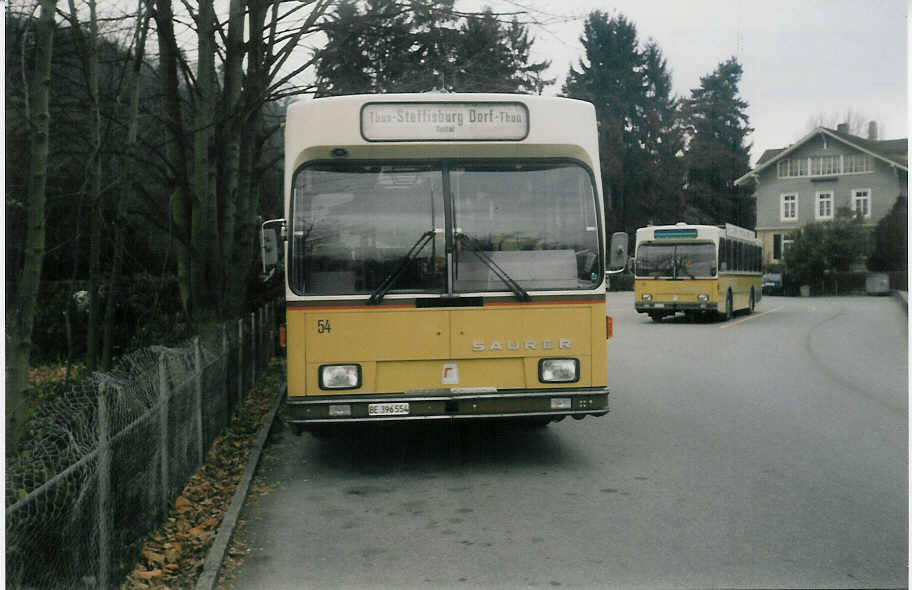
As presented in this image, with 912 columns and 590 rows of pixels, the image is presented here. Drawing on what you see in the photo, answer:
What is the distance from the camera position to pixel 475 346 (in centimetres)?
824

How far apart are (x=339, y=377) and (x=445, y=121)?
227cm

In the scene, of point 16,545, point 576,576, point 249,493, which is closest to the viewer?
point 16,545

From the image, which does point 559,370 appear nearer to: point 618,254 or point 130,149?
point 618,254

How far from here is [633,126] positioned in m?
65.6

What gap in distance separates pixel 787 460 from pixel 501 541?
11.9ft

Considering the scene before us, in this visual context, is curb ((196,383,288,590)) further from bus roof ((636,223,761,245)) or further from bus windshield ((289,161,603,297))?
bus roof ((636,223,761,245))

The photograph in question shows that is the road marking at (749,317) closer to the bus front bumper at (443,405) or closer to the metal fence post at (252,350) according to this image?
the metal fence post at (252,350)

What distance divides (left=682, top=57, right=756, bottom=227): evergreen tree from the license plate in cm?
6343

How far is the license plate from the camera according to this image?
8.11 meters

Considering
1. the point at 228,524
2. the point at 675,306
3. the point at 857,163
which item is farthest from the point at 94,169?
the point at 857,163

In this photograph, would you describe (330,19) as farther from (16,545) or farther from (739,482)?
(16,545)

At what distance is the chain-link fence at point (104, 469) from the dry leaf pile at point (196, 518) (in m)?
0.11

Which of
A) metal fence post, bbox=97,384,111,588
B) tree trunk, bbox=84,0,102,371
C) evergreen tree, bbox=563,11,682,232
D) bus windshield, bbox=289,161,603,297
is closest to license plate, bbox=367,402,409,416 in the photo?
bus windshield, bbox=289,161,603,297

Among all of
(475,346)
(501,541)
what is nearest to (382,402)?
(475,346)
